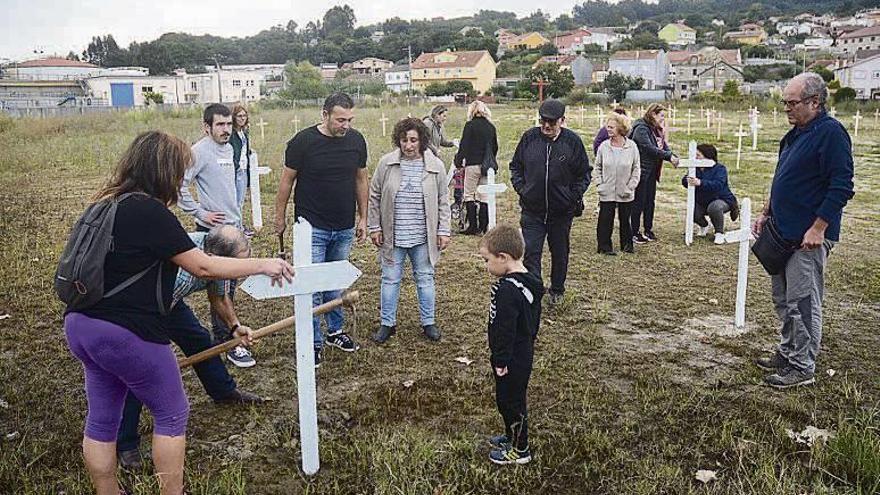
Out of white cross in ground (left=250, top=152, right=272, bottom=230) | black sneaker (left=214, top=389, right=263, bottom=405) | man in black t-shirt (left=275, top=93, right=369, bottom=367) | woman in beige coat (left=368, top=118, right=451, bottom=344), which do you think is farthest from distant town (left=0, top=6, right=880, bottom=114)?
black sneaker (left=214, top=389, right=263, bottom=405)

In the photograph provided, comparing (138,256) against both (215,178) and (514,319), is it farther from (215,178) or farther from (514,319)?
(215,178)

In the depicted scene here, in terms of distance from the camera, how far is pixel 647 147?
9281 mm

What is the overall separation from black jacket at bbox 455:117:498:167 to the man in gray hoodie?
4408 mm

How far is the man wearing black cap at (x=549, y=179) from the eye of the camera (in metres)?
6.61

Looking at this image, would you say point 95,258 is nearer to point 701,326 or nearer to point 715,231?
point 701,326

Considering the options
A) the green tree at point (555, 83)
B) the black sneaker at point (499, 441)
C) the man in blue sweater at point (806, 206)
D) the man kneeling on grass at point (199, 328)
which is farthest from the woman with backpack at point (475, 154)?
the green tree at point (555, 83)

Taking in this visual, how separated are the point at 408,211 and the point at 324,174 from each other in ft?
2.45

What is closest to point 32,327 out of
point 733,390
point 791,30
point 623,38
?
point 733,390

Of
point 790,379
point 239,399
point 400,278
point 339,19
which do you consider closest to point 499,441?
point 239,399

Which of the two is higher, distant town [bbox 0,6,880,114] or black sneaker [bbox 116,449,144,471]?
distant town [bbox 0,6,880,114]

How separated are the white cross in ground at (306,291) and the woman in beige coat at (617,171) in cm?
574

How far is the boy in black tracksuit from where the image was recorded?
148 inches

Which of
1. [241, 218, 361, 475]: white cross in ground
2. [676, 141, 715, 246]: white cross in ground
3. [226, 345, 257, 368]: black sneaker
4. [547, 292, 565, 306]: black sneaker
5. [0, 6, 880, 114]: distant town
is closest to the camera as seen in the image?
[241, 218, 361, 475]: white cross in ground

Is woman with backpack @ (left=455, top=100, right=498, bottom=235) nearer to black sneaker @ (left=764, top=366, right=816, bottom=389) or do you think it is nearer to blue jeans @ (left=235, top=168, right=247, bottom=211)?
blue jeans @ (left=235, top=168, right=247, bottom=211)
